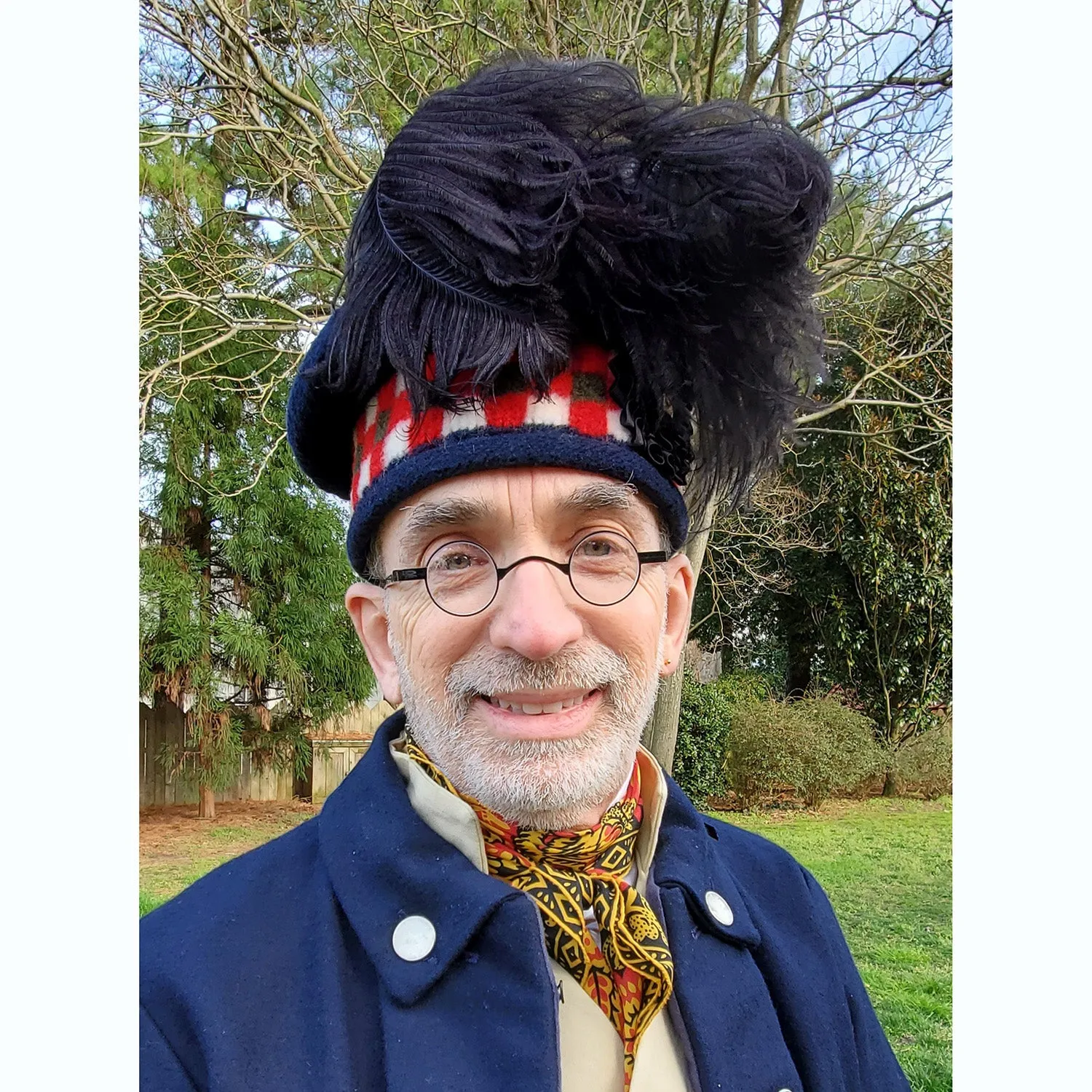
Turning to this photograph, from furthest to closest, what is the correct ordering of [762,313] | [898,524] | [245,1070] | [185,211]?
[898,524]
[185,211]
[762,313]
[245,1070]

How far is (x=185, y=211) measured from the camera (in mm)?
1351

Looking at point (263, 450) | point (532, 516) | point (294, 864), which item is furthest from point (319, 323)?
point (294, 864)

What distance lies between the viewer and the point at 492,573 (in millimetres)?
922

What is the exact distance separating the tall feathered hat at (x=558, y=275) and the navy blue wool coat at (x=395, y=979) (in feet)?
1.24

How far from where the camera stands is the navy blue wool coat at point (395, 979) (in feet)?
2.66

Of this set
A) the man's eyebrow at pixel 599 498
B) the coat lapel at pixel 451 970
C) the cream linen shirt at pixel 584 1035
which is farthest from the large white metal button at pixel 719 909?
the man's eyebrow at pixel 599 498

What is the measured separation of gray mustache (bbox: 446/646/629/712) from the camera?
893 mm

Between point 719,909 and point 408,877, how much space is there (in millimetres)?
385

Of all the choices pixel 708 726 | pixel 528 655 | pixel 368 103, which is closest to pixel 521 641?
pixel 528 655

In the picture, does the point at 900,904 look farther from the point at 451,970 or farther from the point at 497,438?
the point at 497,438

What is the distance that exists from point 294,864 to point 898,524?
1147mm

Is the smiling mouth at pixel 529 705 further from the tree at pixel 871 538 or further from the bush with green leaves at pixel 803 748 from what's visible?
the bush with green leaves at pixel 803 748
